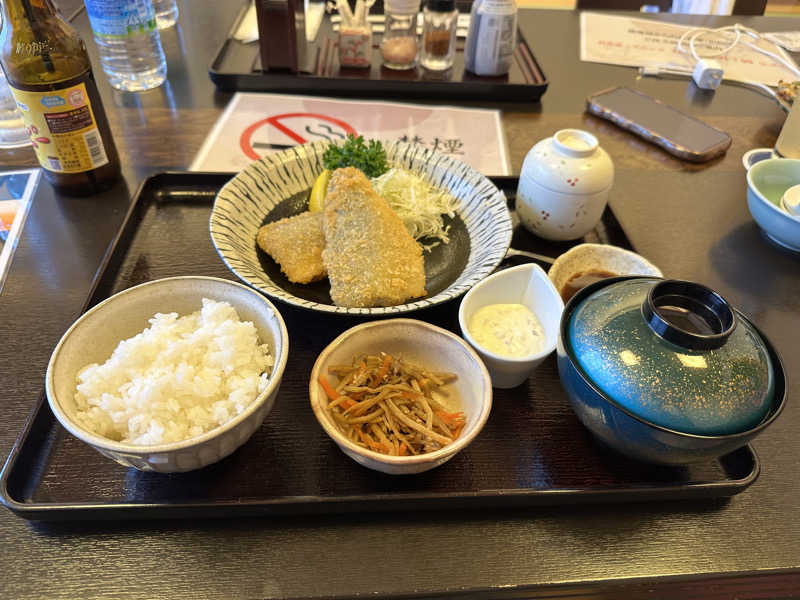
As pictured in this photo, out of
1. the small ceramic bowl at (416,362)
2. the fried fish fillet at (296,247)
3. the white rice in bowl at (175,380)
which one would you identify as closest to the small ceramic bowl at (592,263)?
the small ceramic bowl at (416,362)

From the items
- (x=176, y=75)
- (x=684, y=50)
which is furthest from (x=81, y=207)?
(x=684, y=50)

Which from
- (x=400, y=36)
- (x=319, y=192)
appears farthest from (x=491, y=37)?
(x=319, y=192)

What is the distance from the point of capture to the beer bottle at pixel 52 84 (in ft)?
4.19

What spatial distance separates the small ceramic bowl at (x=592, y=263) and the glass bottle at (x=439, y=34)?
1220 mm

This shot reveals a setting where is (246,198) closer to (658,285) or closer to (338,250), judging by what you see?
(338,250)

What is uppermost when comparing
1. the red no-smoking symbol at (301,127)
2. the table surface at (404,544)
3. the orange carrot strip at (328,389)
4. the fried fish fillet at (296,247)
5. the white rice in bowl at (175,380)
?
the white rice in bowl at (175,380)

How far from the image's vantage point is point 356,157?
1496 mm

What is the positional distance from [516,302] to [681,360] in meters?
0.42

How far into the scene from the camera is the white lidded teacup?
4.28 ft

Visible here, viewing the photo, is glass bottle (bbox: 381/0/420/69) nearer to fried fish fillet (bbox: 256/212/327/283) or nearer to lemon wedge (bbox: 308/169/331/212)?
lemon wedge (bbox: 308/169/331/212)

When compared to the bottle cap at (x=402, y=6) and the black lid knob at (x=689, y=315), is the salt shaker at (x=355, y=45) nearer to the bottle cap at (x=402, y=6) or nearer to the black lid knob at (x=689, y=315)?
the bottle cap at (x=402, y=6)

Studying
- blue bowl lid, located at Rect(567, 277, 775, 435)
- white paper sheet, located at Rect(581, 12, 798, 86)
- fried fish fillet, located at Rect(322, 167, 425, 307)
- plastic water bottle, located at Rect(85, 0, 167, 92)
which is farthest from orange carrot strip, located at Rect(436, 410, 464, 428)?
white paper sheet, located at Rect(581, 12, 798, 86)

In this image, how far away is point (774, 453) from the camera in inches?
39.1

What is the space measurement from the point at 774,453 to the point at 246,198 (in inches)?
50.1
